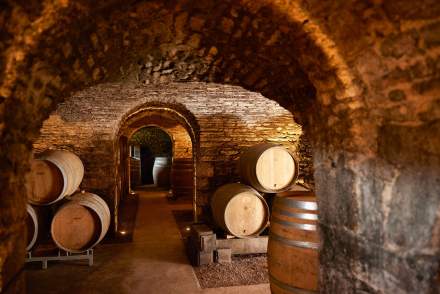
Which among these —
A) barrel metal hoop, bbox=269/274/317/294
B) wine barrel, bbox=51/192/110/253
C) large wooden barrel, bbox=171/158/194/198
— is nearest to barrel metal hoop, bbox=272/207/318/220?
barrel metal hoop, bbox=269/274/317/294

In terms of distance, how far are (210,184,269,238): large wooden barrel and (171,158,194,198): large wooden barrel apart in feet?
17.5

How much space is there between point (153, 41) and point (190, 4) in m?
0.51

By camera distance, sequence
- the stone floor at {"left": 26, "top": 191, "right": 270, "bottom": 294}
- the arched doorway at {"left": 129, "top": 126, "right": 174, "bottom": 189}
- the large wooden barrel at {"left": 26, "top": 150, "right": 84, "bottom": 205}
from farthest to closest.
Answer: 1. the arched doorway at {"left": 129, "top": 126, "right": 174, "bottom": 189}
2. the large wooden barrel at {"left": 26, "top": 150, "right": 84, "bottom": 205}
3. the stone floor at {"left": 26, "top": 191, "right": 270, "bottom": 294}

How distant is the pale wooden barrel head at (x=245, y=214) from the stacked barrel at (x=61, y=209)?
1.82m

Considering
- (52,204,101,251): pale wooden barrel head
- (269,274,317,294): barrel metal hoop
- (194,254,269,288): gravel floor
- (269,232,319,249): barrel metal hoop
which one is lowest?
(194,254,269,288): gravel floor

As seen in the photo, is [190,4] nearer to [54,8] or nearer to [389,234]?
[54,8]

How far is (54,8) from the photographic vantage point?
65.4 inches

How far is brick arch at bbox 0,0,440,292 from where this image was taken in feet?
5.39

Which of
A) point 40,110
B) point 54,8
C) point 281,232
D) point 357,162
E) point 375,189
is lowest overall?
point 281,232

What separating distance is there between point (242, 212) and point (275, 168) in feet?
2.69

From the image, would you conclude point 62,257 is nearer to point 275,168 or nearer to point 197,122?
point 197,122

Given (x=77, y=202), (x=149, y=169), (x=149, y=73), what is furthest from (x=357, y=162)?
(x=149, y=169)

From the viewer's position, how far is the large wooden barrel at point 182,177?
34.4 ft

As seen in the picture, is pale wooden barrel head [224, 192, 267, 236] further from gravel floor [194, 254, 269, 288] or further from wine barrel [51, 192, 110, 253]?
wine barrel [51, 192, 110, 253]
